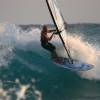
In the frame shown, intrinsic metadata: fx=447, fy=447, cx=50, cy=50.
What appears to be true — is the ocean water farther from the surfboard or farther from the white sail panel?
the white sail panel

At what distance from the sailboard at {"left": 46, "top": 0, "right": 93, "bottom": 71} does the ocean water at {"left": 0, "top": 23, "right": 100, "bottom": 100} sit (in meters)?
0.33

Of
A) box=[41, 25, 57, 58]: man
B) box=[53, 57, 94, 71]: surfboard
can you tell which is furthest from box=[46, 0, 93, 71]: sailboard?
box=[41, 25, 57, 58]: man

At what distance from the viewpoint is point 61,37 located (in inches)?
552

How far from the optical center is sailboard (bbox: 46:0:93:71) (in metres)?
13.4

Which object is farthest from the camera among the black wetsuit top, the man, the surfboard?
the surfboard

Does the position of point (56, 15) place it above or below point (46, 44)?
above

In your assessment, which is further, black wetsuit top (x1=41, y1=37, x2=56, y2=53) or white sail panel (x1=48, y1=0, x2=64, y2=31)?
black wetsuit top (x1=41, y1=37, x2=56, y2=53)

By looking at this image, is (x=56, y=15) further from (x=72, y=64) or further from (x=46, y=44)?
(x=72, y=64)

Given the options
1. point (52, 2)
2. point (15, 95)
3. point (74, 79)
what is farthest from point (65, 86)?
point (52, 2)

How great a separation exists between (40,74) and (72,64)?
1121 mm

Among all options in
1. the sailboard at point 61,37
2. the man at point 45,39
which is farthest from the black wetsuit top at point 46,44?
the sailboard at point 61,37

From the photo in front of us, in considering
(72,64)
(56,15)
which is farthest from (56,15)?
(72,64)

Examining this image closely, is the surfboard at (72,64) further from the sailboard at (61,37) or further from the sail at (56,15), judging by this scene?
the sail at (56,15)

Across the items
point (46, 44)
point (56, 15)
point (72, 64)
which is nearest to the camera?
point (56, 15)
